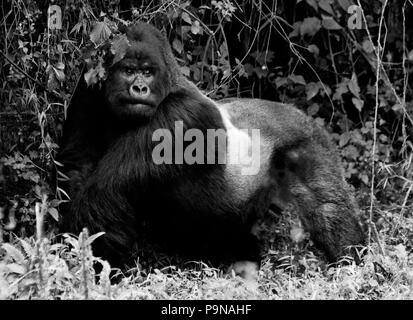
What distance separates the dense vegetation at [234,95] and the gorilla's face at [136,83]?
0.44 ft

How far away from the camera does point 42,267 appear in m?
3.10

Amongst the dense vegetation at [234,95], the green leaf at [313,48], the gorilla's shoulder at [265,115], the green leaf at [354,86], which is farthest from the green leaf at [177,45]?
the green leaf at [354,86]

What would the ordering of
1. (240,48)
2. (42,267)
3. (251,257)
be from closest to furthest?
(42,267) < (251,257) < (240,48)

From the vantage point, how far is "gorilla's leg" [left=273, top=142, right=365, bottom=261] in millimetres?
4590

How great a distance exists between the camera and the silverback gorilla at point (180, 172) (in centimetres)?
403

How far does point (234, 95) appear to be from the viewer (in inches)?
227

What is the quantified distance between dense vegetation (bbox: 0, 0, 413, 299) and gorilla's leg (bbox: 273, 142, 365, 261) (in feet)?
0.45

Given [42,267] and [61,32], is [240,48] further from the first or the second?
[42,267]

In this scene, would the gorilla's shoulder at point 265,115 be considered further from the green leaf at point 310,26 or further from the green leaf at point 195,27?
the green leaf at point 310,26

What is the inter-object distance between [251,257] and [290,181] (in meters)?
0.50

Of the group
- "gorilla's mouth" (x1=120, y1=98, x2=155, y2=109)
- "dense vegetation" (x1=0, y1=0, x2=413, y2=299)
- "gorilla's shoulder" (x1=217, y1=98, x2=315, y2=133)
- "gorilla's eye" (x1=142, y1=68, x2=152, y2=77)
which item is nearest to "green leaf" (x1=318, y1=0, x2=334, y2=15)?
"dense vegetation" (x1=0, y1=0, x2=413, y2=299)

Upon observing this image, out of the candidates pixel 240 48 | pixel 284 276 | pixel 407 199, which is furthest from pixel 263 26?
pixel 284 276

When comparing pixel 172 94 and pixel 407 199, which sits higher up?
pixel 172 94

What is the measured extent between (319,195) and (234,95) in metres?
1.41
